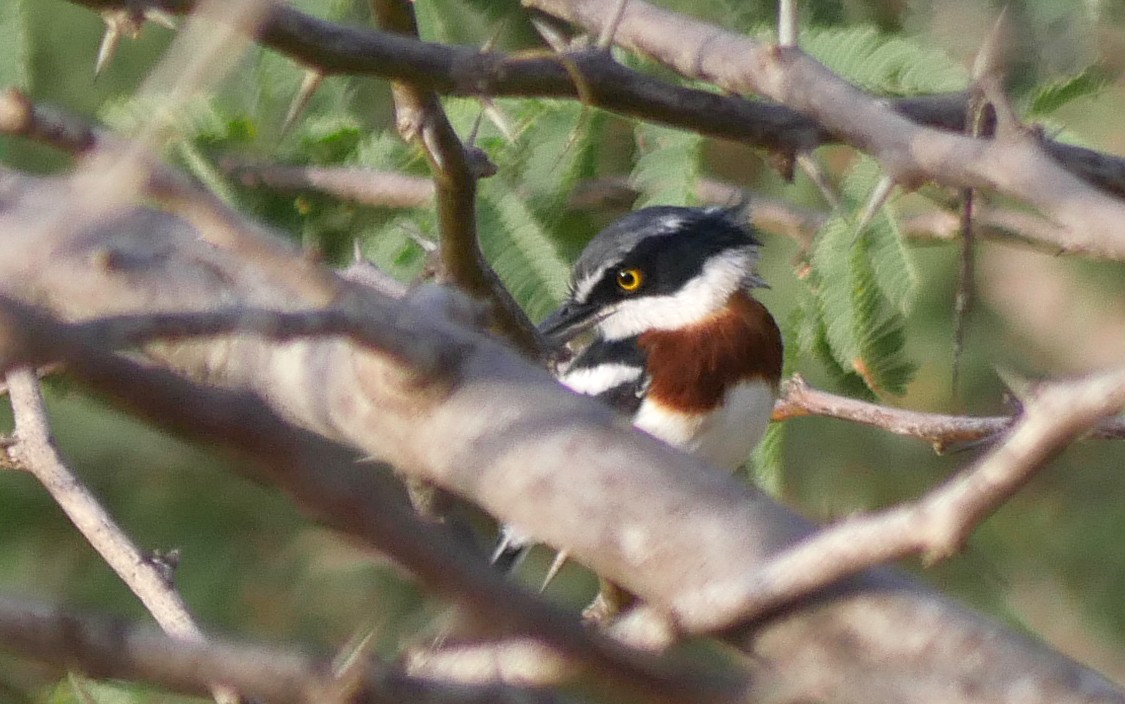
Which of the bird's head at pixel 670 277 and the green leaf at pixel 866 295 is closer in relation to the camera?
the green leaf at pixel 866 295

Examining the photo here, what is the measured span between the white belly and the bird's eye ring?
15.2 inches

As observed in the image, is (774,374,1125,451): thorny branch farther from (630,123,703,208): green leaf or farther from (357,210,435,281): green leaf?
(357,210,435,281): green leaf

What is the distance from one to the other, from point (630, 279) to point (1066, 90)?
1.16m

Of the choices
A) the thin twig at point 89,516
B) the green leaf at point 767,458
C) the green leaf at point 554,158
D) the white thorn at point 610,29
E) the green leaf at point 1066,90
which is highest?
the green leaf at point 1066,90

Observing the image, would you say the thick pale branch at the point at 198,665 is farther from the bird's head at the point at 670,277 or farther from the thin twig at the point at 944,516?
the bird's head at the point at 670,277

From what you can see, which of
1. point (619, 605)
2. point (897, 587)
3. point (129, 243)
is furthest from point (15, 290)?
point (619, 605)

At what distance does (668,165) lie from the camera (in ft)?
10.5

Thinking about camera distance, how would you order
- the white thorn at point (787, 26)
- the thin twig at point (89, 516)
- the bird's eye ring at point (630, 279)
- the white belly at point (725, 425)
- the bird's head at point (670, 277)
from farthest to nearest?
1. the bird's eye ring at point (630, 279)
2. the bird's head at point (670, 277)
3. the white belly at point (725, 425)
4. the thin twig at point (89, 516)
5. the white thorn at point (787, 26)

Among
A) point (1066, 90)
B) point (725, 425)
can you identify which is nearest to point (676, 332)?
point (725, 425)

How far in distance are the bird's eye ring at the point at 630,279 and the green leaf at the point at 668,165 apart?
549 mm

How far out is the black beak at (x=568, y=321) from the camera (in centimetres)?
347

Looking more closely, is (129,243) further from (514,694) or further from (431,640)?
(514,694)

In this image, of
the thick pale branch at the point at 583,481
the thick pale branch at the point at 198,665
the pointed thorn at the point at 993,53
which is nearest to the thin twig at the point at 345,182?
the pointed thorn at the point at 993,53

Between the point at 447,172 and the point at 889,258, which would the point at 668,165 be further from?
the point at 447,172
